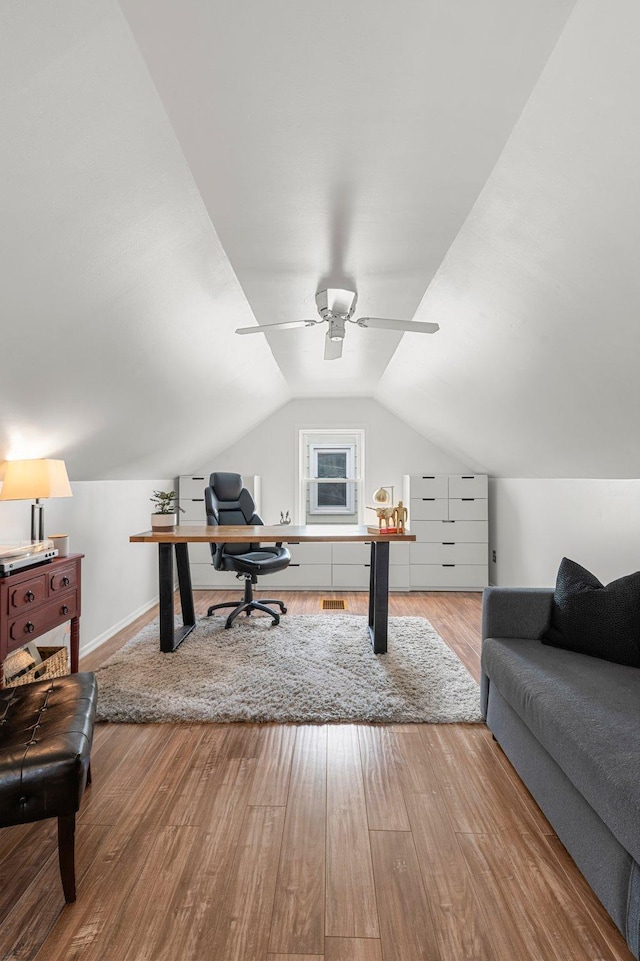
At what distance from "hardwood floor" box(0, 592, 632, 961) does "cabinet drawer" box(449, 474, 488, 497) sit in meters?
3.41

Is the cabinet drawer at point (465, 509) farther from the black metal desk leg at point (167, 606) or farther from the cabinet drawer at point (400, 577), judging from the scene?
the black metal desk leg at point (167, 606)

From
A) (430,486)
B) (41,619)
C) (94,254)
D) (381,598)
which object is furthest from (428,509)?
(94,254)

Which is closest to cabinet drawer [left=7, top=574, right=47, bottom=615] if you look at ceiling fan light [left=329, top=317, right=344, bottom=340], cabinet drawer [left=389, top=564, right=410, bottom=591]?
ceiling fan light [left=329, top=317, right=344, bottom=340]

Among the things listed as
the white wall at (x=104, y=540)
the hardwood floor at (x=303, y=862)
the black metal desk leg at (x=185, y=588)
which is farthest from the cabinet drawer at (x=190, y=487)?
the hardwood floor at (x=303, y=862)

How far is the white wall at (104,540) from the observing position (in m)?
3.24

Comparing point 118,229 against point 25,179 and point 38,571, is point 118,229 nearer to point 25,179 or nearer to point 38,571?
point 25,179

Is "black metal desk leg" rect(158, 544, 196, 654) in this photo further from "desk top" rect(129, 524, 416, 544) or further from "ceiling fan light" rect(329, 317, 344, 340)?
"ceiling fan light" rect(329, 317, 344, 340)

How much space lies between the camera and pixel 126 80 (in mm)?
1231

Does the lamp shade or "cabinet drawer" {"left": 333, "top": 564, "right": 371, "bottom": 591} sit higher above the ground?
the lamp shade

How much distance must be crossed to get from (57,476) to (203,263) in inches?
51.1

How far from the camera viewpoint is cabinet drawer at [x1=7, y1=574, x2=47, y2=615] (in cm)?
217

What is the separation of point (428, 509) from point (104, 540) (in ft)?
10.9

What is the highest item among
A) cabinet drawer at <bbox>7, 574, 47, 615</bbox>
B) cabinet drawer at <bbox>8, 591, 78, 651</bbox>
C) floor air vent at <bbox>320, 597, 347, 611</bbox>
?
cabinet drawer at <bbox>7, 574, 47, 615</bbox>

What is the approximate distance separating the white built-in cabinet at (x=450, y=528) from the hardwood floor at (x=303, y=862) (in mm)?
3217
